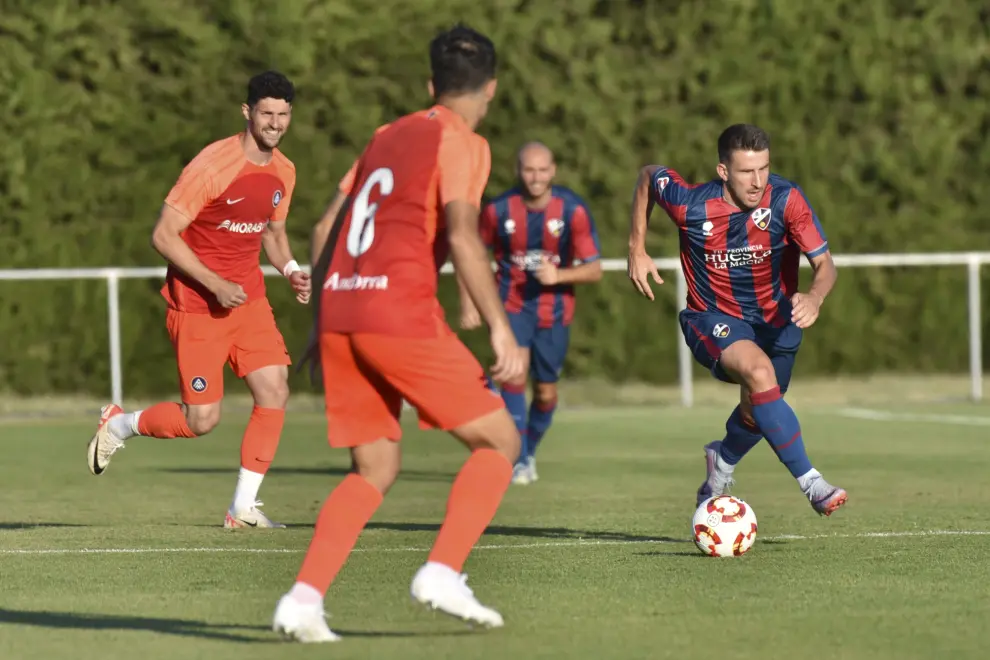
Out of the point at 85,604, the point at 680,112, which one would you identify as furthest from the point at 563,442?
the point at 85,604

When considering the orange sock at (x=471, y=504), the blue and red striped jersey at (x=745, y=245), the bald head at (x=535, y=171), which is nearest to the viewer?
the orange sock at (x=471, y=504)

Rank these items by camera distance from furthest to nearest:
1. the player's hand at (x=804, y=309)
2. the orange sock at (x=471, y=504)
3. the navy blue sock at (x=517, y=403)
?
the navy blue sock at (x=517, y=403) < the player's hand at (x=804, y=309) < the orange sock at (x=471, y=504)

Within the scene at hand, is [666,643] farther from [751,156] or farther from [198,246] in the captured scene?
[198,246]

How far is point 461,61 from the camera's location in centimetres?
618

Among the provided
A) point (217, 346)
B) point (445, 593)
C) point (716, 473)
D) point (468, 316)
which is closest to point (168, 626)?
point (445, 593)

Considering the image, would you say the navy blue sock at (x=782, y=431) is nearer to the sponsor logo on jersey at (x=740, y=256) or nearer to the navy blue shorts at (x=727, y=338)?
the navy blue shorts at (x=727, y=338)

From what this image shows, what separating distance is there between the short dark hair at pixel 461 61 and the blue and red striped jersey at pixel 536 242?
255 inches

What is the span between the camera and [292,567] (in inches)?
317

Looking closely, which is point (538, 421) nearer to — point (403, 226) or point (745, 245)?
point (745, 245)

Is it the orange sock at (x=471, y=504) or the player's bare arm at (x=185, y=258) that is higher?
the player's bare arm at (x=185, y=258)

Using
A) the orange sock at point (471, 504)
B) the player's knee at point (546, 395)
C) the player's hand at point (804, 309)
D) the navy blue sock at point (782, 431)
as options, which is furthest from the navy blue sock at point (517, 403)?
the orange sock at point (471, 504)

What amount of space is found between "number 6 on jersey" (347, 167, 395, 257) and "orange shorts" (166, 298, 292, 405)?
3698mm

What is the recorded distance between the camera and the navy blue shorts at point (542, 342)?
12828mm

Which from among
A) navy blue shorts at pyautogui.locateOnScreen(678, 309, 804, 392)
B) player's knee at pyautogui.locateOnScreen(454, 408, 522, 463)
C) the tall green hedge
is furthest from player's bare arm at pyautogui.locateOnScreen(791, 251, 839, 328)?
the tall green hedge
